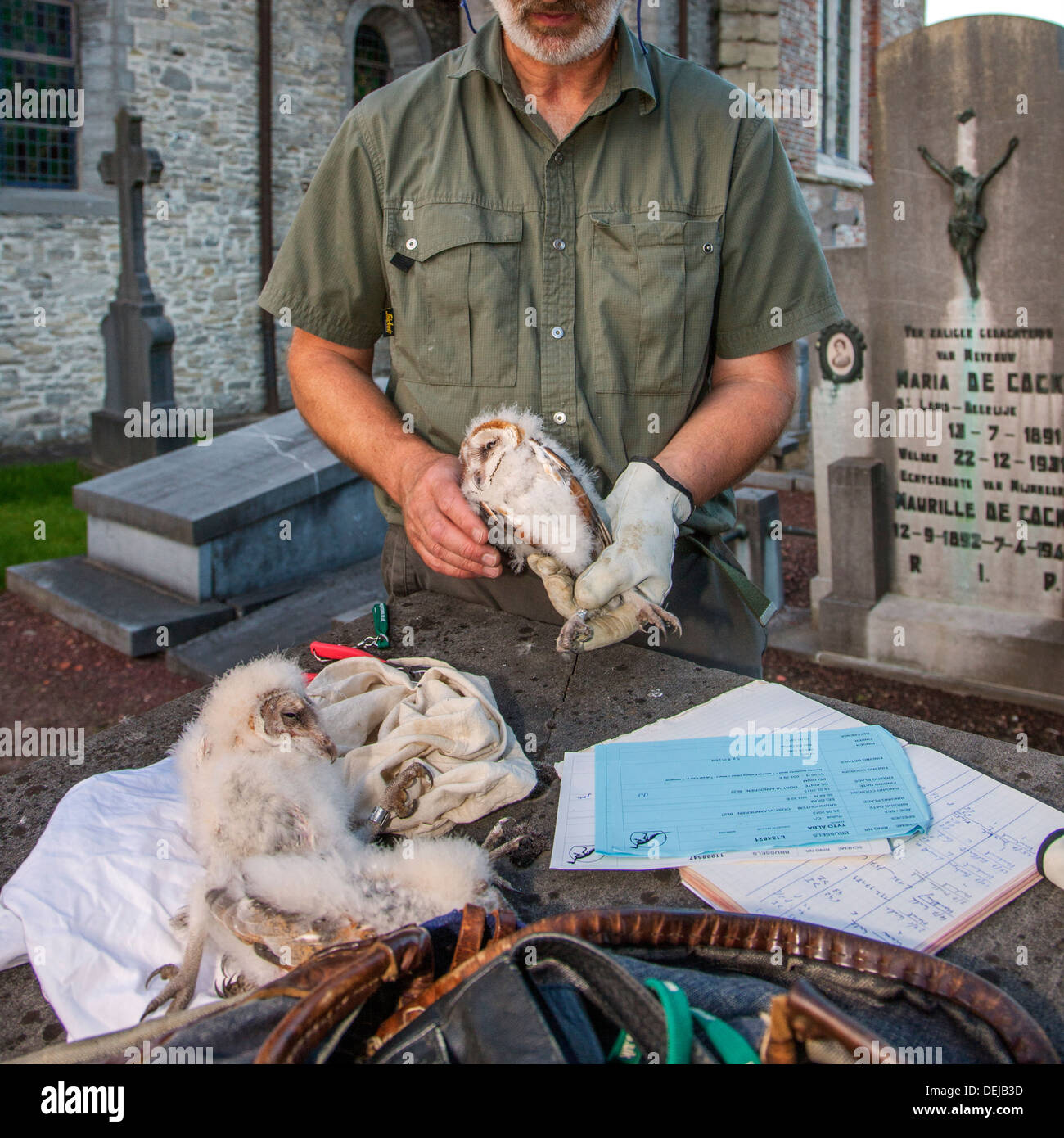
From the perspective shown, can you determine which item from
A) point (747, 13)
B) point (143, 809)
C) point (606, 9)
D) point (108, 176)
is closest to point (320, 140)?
point (108, 176)

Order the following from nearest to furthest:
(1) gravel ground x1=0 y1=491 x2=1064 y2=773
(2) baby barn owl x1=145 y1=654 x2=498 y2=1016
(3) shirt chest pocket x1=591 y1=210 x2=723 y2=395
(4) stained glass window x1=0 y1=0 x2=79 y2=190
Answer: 1. (2) baby barn owl x1=145 y1=654 x2=498 y2=1016
2. (3) shirt chest pocket x1=591 y1=210 x2=723 y2=395
3. (1) gravel ground x1=0 y1=491 x2=1064 y2=773
4. (4) stained glass window x1=0 y1=0 x2=79 y2=190

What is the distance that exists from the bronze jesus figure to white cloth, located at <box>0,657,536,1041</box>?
4.16 m

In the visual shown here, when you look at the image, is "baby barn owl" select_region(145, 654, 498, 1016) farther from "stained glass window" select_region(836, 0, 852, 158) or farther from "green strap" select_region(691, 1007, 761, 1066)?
"stained glass window" select_region(836, 0, 852, 158)

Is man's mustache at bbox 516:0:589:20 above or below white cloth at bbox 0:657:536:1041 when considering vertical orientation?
above

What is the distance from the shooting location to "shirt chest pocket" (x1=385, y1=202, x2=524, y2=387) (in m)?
2.39

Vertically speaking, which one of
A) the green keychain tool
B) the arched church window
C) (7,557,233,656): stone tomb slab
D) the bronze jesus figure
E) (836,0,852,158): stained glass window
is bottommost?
(7,557,233,656): stone tomb slab

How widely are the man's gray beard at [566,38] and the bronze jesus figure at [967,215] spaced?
3231 millimetres

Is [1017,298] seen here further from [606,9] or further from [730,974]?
[730,974]

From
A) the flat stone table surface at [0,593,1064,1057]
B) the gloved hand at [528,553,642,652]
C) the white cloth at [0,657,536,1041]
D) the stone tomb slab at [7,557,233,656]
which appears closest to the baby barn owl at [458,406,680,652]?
the gloved hand at [528,553,642,652]

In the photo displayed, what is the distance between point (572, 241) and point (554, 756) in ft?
4.16

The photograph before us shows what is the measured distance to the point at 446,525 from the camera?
202cm

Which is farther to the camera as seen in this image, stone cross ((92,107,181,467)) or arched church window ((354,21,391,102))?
arched church window ((354,21,391,102))

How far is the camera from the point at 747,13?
14.3 m

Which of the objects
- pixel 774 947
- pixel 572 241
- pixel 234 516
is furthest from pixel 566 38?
pixel 234 516
